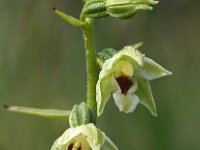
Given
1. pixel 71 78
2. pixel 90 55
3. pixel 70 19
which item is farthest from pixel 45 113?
pixel 71 78

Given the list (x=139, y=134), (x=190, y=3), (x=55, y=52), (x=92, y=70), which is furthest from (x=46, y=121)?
(x=190, y=3)

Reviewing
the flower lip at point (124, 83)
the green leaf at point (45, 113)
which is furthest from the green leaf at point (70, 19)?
the green leaf at point (45, 113)

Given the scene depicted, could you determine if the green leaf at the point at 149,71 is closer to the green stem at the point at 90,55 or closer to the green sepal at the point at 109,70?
the green sepal at the point at 109,70

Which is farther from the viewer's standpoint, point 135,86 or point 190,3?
point 190,3

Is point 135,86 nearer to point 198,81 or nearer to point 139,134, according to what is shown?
point 139,134

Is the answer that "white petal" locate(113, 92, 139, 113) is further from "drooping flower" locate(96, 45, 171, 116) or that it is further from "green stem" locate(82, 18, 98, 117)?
"green stem" locate(82, 18, 98, 117)
